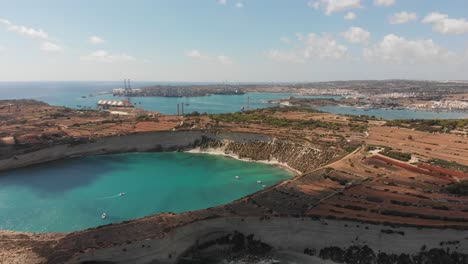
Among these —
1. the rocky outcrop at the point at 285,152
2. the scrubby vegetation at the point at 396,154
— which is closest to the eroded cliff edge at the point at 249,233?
the scrubby vegetation at the point at 396,154

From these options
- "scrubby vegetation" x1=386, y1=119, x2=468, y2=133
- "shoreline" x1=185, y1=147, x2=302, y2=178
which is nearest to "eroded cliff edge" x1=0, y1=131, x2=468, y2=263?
"shoreline" x1=185, y1=147, x2=302, y2=178

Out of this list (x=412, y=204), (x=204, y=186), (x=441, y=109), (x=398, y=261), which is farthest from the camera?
(x=441, y=109)

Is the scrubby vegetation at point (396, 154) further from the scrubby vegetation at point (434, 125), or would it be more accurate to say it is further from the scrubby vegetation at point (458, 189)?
the scrubby vegetation at point (434, 125)

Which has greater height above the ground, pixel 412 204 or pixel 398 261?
pixel 412 204

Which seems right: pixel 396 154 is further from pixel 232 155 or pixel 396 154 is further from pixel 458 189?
pixel 232 155

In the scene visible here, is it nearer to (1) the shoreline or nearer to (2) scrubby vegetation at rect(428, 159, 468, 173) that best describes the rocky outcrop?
(1) the shoreline

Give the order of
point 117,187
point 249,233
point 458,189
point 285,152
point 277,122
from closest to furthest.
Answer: point 249,233, point 458,189, point 117,187, point 285,152, point 277,122

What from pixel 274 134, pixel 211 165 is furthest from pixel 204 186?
pixel 274 134

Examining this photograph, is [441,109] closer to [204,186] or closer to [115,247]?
[204,186]

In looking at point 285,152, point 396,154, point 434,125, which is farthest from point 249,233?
point 434,125
